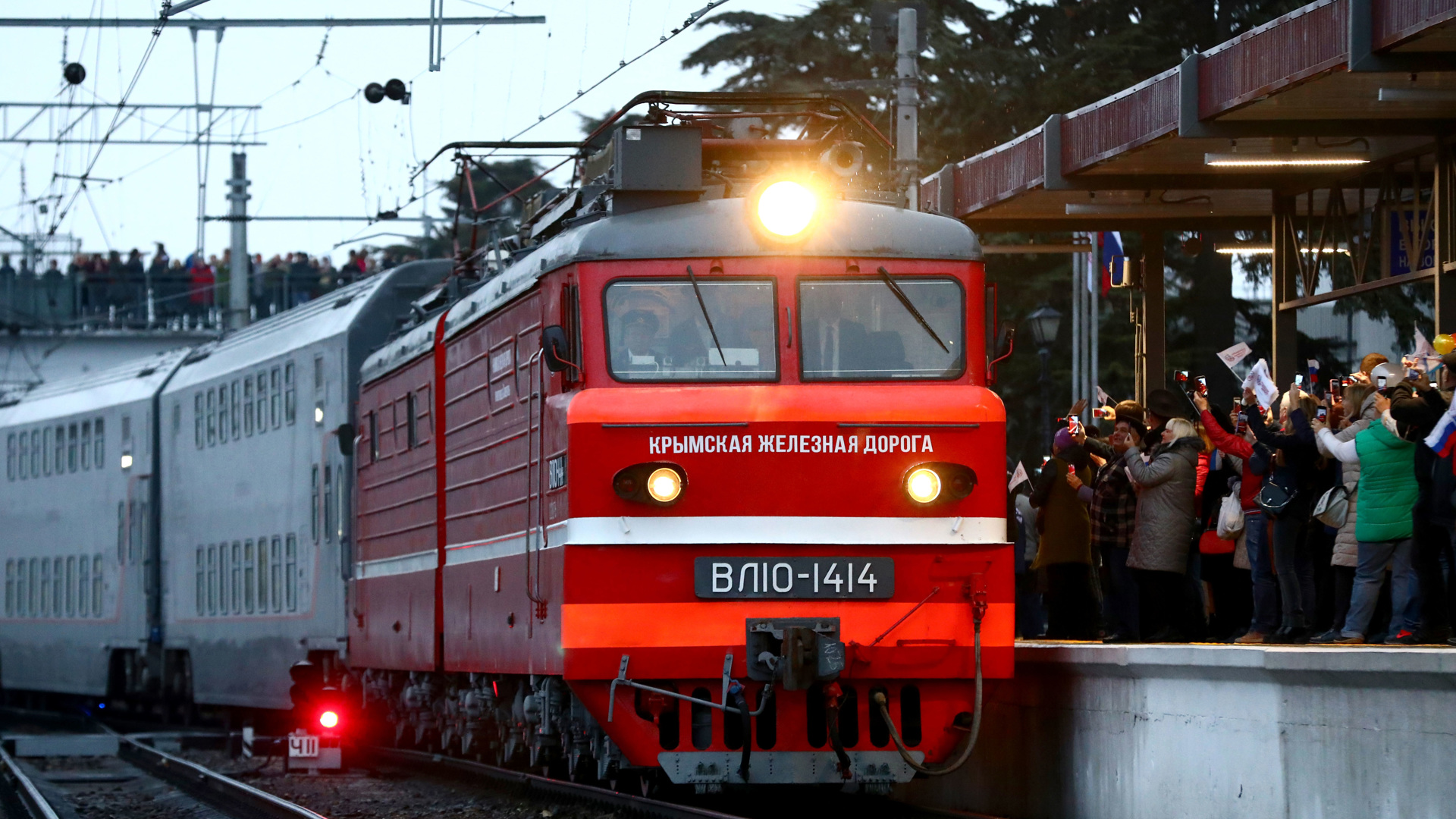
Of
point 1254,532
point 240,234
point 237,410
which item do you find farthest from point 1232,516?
point 240,234

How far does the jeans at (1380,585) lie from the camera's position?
420 inches

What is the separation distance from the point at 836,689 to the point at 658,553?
1050 millimetres

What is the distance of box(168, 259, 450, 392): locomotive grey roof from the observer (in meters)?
20.2

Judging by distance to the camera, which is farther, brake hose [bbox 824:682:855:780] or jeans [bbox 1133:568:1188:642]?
jeans [bbox 1133:568:1188:642]

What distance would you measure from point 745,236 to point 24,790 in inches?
357

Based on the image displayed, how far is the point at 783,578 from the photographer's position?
425 inches

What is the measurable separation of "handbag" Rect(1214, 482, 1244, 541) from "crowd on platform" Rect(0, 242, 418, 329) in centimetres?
3077

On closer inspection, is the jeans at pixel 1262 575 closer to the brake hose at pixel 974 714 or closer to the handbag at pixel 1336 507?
the handbag at pixel 1336 507

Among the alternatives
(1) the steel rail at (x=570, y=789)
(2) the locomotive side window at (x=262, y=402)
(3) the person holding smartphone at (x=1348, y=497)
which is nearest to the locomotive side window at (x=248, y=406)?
(2) the locomotive side window at (x=262, y=402)

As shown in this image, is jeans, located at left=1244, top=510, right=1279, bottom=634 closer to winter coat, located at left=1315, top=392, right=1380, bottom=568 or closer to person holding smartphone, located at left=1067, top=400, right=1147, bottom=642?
winter coat, located at left=1315, top=392, right=1380, bottom=568

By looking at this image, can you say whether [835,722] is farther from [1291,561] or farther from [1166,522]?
[1291,561]

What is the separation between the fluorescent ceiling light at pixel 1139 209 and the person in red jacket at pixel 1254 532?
6.37m

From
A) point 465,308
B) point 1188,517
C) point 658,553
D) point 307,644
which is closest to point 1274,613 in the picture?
point 1188,517

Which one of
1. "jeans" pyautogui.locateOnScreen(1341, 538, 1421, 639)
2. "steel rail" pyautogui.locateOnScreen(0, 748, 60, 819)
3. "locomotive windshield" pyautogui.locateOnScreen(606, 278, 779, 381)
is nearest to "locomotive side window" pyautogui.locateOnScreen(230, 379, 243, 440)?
"steel rail" pyautogui.locateOnScreen(0, 748, 60, 819)
